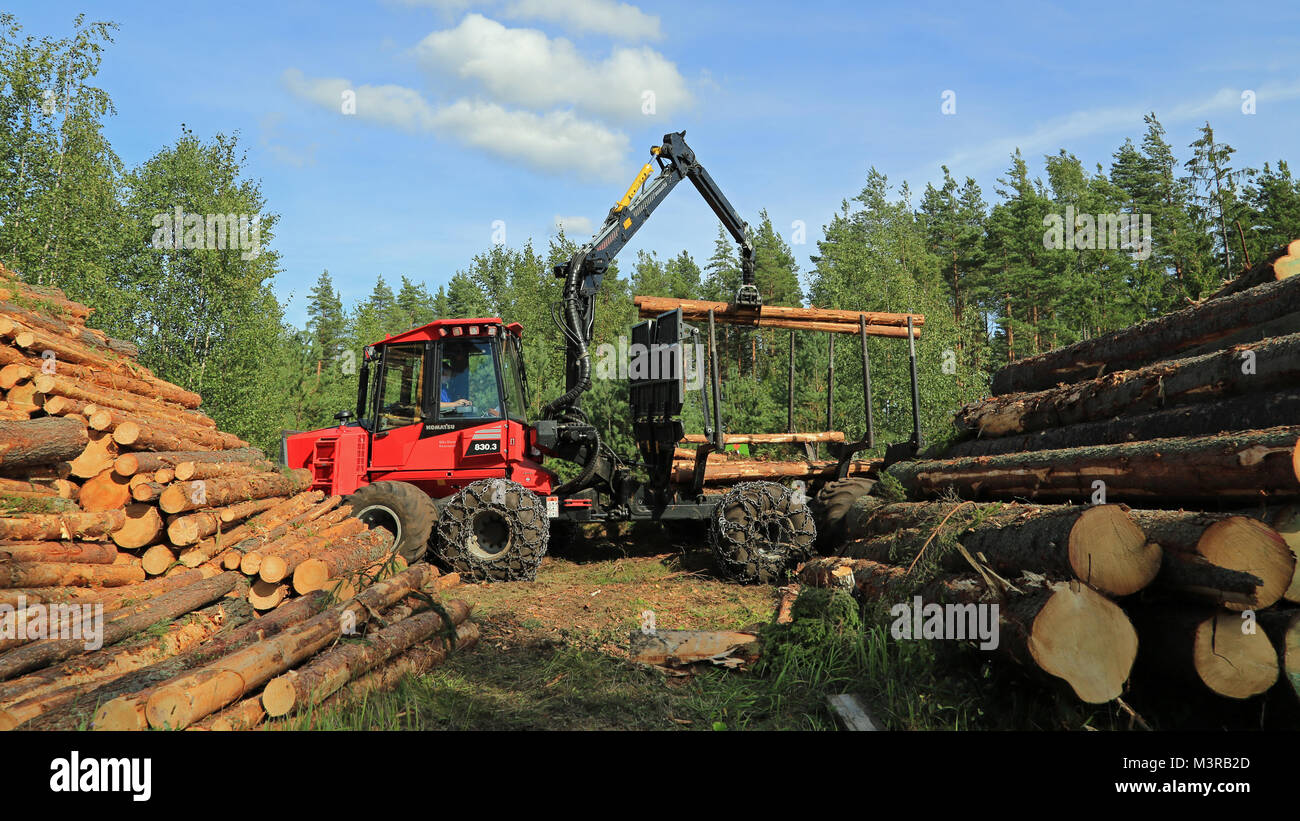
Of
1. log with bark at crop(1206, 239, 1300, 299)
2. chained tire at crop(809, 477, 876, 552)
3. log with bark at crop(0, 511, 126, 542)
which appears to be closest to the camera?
log with bark at crop(0, 511, 126, 542)

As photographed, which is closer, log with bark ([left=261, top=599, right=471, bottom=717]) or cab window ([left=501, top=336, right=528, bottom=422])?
log with bark ([left=261, top=599, right=471, bottom=717])

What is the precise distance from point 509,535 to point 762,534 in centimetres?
285

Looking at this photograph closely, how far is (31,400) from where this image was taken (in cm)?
595

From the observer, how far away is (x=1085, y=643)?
3723mm

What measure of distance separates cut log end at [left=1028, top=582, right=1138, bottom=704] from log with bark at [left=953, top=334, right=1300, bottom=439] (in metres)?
1.99

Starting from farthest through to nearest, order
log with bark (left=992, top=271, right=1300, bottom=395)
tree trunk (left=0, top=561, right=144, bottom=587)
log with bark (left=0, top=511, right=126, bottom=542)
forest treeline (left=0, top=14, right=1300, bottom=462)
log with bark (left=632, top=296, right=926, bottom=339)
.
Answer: forest treeline (left=0, top=14, right=1300, bottom=462) → log with bark (left=632, top=296, right=926, bottom=339) → log with bark (left=992, top=271, right=1300, bottom=395) → log with bark (left=0, top=511, right=126, bottom=542) → tree trunk (left=0, top=561, right=144, bottom=587)

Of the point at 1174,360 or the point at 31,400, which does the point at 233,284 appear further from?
the point at 1174,360

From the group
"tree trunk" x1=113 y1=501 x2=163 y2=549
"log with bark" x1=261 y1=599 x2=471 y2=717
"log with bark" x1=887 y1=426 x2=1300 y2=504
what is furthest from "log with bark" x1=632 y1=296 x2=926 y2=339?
"tree trunk" x1=113 y1=501 x2=163 y2=549

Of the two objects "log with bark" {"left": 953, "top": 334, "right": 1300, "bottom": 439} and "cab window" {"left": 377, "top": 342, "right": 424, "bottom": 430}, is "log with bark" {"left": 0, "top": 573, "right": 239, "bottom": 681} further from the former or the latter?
"log with bark" {"left": 953, "top": 334, "right": 1300, "bottom": 439}

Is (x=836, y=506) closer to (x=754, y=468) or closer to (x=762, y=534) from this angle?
(x=762, y=534)

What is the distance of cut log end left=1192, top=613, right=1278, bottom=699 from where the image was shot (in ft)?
11.8

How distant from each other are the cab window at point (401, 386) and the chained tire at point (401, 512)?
4.14ft

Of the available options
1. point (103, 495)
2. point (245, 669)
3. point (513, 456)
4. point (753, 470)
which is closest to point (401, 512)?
point (513, 456)

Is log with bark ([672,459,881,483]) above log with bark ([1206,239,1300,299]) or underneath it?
underneath
